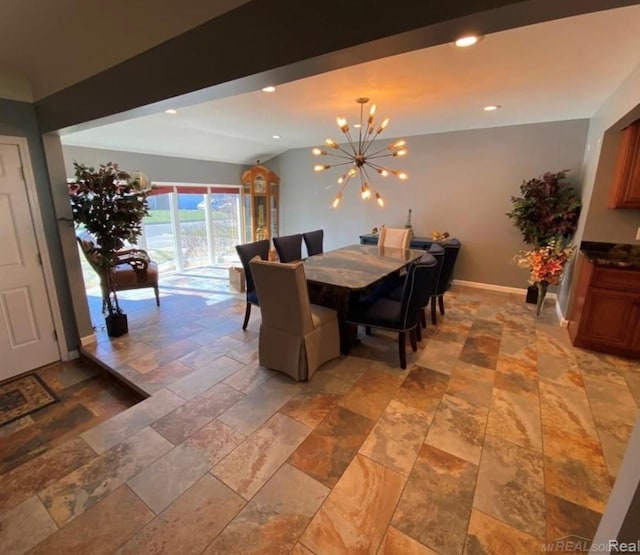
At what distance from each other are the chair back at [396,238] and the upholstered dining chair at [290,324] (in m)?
2.28

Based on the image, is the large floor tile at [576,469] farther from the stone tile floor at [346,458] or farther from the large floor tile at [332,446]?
the large floor tile at [332,446]

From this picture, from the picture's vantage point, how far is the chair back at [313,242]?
176 inches

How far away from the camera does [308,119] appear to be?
13.6 ft

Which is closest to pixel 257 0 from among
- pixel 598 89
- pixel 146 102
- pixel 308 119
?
pixel 146 102

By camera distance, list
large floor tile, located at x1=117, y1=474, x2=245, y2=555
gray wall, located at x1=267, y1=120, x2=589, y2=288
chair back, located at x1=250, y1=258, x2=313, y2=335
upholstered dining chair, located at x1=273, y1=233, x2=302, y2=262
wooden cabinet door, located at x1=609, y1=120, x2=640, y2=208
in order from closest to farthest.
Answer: large floor tile, located at x1=117, y1=474, x2=245, y2=555, chair back, located at x1=250, y1=258, x2=313, y2=335, wooden cabinet door, located at x1=609, y1=120, x2=640, y2=208, upholstered dining chair, located at x1=273, y1=233, x2=302, y2=262, gray wall, located at x1=267, y1=120, x2=589, y2=288

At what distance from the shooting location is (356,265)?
321cm

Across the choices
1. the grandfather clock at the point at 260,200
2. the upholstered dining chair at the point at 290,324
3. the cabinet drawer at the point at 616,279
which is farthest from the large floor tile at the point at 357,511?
the grandfather clock at the point at 260,200

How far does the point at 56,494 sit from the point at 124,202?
2.48 meters

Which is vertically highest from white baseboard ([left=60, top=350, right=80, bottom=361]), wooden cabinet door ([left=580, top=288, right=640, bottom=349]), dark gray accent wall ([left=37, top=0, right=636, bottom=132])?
dark gray accent wall ([left=37, top=0, right=636, bottom=132])

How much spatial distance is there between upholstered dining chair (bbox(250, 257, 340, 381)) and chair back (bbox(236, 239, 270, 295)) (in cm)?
80

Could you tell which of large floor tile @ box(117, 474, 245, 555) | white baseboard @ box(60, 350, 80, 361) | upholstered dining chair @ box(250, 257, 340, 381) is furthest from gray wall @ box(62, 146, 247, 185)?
large floor tile @ box(117, 474, 245, 555)

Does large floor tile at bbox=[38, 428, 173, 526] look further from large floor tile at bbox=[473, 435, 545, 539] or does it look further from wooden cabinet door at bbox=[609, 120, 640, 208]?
wooden cabinet door at bbox=[609, 120, 640, 208]

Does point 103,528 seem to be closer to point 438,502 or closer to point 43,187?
point 438,502

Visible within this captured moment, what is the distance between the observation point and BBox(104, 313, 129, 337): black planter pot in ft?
11.0
